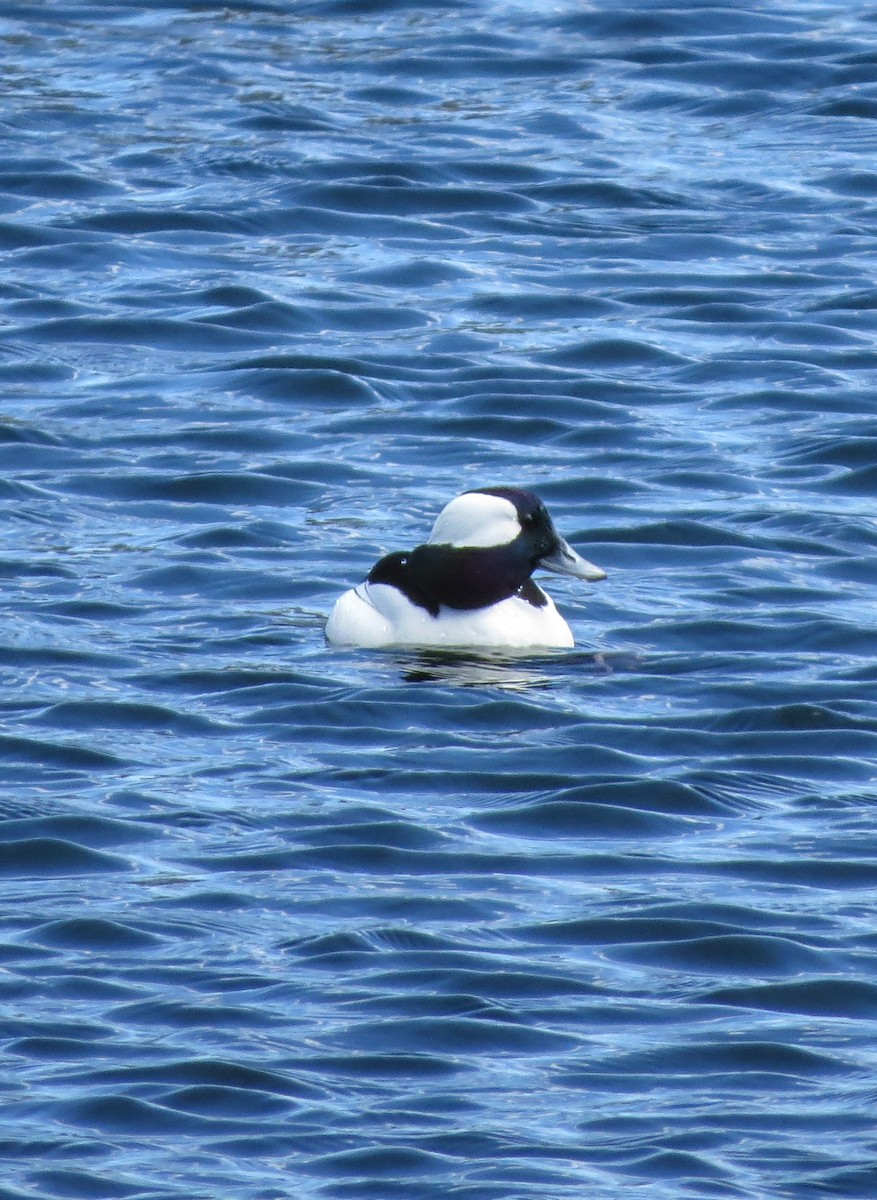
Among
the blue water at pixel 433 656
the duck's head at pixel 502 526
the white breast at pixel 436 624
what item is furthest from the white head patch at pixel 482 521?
the blue water at pixel 433 656

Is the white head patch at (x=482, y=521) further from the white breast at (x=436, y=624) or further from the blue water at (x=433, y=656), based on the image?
the blue water at (x=433, y=656)

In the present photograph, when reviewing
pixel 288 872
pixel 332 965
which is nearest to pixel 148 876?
pixel 288 872

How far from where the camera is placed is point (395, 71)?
19578mm

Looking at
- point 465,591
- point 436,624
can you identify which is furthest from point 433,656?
point 465,591

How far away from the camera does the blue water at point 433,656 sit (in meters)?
6.59

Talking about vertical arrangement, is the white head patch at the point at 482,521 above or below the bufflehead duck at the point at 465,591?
above

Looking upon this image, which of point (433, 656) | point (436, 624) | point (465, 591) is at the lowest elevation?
point (433, 656)

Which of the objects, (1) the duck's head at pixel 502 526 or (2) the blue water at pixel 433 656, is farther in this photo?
(1) the duck's head at pixel 502 526

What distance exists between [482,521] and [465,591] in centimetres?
27

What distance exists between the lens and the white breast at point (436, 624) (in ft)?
33.9

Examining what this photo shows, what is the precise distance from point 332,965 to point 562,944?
0.63 m

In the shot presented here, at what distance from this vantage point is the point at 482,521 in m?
10.4

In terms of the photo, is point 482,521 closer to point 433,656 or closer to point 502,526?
point 502,526

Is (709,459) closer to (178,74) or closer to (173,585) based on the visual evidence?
(173,585)
